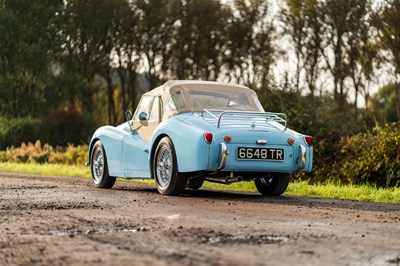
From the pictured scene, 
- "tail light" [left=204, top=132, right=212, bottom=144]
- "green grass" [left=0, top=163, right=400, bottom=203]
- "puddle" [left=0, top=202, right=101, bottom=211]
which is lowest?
"green grass" [left=0, top=163, right=400, bottom=203]

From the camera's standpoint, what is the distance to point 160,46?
159ft

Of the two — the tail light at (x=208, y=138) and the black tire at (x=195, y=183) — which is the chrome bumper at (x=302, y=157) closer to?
the tail light at (x=208, y=138)

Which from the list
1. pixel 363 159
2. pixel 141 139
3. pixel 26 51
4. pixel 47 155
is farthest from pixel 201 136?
pixel 26 51

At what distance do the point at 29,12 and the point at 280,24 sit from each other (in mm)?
13316

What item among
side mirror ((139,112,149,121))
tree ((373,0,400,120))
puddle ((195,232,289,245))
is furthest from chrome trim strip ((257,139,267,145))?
tree ((373,0,400,120))

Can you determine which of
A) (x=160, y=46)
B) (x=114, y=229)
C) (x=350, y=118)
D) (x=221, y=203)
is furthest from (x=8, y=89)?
(x=114, y=229)

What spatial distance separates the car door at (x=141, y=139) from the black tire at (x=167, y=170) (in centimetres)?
52

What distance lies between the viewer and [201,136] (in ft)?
37.6

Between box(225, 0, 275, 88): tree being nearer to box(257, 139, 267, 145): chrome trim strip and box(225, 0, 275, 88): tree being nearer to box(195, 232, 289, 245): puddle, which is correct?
box(257, 139, 267, 145): chrome trim strip

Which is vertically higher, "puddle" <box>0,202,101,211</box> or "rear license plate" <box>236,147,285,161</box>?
"rear license plate" <box>236,147,285,161</box>

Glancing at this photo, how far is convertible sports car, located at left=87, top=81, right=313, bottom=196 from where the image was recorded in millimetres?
11516

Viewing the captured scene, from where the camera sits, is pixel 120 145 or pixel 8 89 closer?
pixel 120 145

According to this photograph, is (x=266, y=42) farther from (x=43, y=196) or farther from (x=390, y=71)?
(x=43, y=196)

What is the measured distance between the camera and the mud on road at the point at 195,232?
18.9 ft
